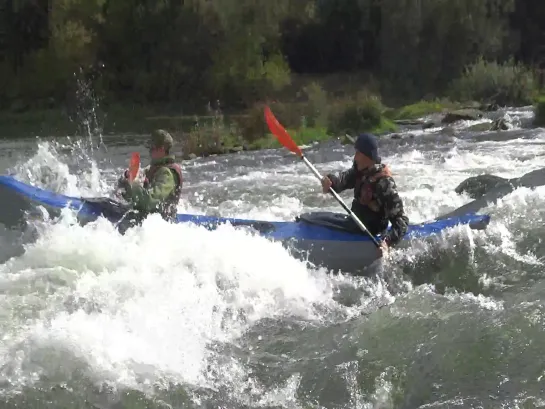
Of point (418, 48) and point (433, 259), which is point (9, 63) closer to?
point (418, 48)

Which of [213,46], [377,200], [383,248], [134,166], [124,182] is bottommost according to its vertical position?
[383,248]

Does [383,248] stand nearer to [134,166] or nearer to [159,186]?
[159,186]

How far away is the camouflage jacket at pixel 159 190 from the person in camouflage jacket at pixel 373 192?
4.12 ft

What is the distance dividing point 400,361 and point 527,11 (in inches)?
1296

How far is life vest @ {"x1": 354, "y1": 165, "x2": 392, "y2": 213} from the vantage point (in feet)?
18.8

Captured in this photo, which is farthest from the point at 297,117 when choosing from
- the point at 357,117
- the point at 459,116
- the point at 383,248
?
the point at 383,248

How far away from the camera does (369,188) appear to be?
230 inches

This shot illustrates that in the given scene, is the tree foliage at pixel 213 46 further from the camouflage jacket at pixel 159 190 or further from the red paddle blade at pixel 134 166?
the camouflage jacket at pixel 159 190

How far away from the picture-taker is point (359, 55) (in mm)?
34750

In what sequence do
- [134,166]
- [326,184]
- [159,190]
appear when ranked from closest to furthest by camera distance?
[159,190]
[326,184]
[134,166]

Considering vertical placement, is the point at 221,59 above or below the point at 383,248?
above

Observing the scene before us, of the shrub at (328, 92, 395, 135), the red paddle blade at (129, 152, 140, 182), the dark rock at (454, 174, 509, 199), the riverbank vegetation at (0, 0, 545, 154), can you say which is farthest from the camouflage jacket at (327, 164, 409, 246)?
the riverbank vegetation at (0, 0, 545, 154)

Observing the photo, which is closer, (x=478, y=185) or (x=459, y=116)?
(x=478, y=185)

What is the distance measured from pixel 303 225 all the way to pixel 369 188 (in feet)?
2.13
